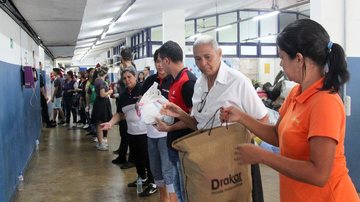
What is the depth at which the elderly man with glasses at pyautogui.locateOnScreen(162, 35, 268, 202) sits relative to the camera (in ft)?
6.94

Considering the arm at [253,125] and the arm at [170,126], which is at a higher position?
the arm at [253,125]

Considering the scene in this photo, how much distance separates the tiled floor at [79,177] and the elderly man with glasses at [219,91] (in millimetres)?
2190

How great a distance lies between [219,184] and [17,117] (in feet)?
13.0

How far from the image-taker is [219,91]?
2164mm

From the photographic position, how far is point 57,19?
5.44 meters

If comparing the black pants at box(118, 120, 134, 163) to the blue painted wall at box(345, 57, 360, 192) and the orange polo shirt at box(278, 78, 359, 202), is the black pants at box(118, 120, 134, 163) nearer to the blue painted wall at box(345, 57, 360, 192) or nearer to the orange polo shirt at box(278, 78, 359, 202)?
the blue painted wall at box(345, 57, 360, 192)

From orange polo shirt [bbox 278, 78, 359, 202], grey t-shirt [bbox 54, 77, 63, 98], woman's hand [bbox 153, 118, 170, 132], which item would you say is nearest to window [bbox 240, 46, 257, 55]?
grey t-shirt [bbox 54, 77, 63, 98]

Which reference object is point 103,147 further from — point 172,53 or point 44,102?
point 172,53

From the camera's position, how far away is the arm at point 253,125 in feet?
5.65

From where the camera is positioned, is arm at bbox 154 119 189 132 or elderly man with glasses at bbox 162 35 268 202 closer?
elderly man with glasses at bbox 162 35 268 202

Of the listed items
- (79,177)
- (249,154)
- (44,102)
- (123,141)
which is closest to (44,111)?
(44,102)

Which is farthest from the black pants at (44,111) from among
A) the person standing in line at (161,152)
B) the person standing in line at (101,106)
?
the person standing in line at (161,152)

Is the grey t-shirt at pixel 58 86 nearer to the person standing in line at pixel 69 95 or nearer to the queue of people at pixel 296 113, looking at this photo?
the person standing in line at pixel 69 95

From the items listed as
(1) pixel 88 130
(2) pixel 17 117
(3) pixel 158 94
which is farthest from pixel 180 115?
(1) pixel 88 130
